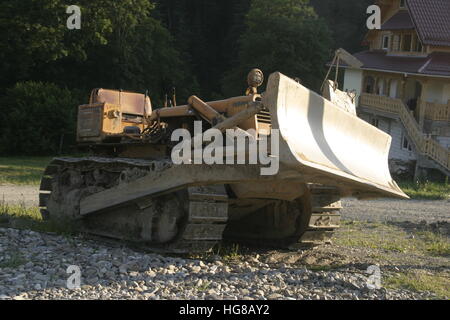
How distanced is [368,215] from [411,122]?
19.8 metres

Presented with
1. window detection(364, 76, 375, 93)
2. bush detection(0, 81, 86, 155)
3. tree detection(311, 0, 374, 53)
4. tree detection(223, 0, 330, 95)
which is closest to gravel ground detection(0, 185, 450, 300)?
bush detection(0, 81, 86, 155)

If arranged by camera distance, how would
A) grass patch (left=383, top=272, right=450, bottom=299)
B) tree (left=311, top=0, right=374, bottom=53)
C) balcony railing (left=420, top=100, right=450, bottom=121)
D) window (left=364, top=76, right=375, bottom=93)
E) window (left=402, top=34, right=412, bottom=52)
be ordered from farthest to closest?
tree (left=311, top=0, right=374, bottom=53) → window (left=364, top=76, right=375, bottom=93) → window (left=402, top=34, right=412, bottom=52) → balcony railing (left=420, top=100, right=450, bottom=121) → grass patch (left=383, top=272, right=450, bottom=299)

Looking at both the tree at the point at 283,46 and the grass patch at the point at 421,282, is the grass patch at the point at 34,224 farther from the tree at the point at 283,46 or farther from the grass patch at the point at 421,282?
the tree at the point at 283,46

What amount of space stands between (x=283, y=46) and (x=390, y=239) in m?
37.5

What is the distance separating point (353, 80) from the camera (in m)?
46.9

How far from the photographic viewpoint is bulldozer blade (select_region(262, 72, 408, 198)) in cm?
748

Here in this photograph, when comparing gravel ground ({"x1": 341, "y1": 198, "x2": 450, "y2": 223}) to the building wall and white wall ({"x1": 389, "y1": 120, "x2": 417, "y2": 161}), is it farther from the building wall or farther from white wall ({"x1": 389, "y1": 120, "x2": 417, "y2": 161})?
white wall ({"x1": 389, "y1": 120, "x2": 417, "y2": 161})

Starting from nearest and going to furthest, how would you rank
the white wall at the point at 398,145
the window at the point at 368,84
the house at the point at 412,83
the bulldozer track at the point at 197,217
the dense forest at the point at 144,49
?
the bulldozer track at the point at 197,217, the house at the point at 412,83, the dense forest at the point at 144,49, the white wall at the point at 398,145, the window at the point at 368,84

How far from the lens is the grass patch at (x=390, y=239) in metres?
11.7

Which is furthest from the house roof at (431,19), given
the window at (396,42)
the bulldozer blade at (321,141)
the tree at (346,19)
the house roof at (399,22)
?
the bulldozer blade at (321,141)

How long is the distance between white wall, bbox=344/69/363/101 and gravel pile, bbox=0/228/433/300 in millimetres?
37498

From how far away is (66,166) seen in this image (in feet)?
39.9

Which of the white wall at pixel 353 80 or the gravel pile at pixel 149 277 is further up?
the white wall at pixel 353 80
